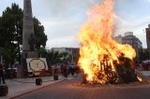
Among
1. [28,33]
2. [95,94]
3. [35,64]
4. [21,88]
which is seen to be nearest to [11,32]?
[28,33]

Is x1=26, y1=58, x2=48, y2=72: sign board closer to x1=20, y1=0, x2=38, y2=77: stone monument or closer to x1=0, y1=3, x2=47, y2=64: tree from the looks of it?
x1=20, y1=0, x2=38, y2=77: stone monument

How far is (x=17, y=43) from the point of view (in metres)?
98.8

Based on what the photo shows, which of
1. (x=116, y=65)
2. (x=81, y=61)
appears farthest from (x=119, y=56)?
(x=81, y=61)

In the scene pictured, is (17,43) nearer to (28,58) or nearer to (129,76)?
(28,58)

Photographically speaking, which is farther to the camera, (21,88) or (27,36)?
(27,36)

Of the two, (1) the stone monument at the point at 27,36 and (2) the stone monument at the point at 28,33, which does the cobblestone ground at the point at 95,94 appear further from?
(2) the stone monument at the point at 28,33

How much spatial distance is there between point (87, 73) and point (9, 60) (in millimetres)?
61442

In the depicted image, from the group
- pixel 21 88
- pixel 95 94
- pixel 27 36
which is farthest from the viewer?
pixel 27 36

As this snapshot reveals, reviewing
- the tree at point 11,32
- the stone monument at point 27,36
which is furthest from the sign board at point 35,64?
the tree at point 11,32

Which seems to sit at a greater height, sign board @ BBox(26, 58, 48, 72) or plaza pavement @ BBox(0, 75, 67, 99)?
sign board @ BBox(26, 58, 48, 72)

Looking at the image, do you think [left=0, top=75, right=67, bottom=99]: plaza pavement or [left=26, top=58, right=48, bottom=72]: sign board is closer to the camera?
[left=0, top=75, right=67, bottom=99]: plaza pavement

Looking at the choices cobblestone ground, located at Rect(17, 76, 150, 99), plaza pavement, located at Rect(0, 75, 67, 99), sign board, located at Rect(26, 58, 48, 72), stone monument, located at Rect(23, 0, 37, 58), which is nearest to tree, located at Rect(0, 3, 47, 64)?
stone monument, located at Rect(23, 0, 37, 58)

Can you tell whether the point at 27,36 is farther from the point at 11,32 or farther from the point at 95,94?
the point at 95,94

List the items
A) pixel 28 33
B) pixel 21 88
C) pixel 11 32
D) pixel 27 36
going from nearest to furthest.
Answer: pixel 21 88, pixel 27 36, pixel 28 33, pixel 11 32
